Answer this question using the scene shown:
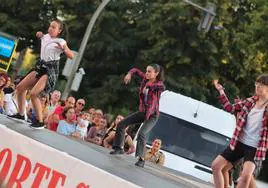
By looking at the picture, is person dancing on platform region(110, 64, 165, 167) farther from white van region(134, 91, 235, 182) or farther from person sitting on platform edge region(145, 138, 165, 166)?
white van region(134, 91, 235, 182)

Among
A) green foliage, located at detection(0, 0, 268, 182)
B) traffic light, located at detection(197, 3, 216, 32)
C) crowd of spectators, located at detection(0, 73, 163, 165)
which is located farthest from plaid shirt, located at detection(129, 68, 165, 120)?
green foliage, located at detection(0, 0, 268, 182)

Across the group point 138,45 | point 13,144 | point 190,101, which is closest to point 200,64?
point 138,45

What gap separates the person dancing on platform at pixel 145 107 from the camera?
10.1 meters

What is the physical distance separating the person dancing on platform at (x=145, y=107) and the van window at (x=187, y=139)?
13.3ft

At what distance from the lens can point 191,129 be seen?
15.1m

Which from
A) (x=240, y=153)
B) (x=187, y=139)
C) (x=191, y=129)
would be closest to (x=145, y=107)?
(x=240, y=153)

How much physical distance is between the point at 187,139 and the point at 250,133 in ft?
21.8

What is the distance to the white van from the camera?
1470 centimetres

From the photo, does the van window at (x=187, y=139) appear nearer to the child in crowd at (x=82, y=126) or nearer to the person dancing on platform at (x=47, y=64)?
the child in crowd at (x=82, y=126)

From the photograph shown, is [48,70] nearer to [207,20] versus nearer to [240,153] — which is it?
[240,153]

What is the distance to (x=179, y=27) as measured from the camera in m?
34.4

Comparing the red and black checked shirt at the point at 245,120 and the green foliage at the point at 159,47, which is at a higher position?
the green foliage at the point at 159,47

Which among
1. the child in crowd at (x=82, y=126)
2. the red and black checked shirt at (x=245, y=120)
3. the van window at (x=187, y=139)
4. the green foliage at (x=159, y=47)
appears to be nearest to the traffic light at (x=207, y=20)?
the green foliage at (x=159, y=47)

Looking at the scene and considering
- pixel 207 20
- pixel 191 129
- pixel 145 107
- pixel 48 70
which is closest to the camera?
pixel 48 70
